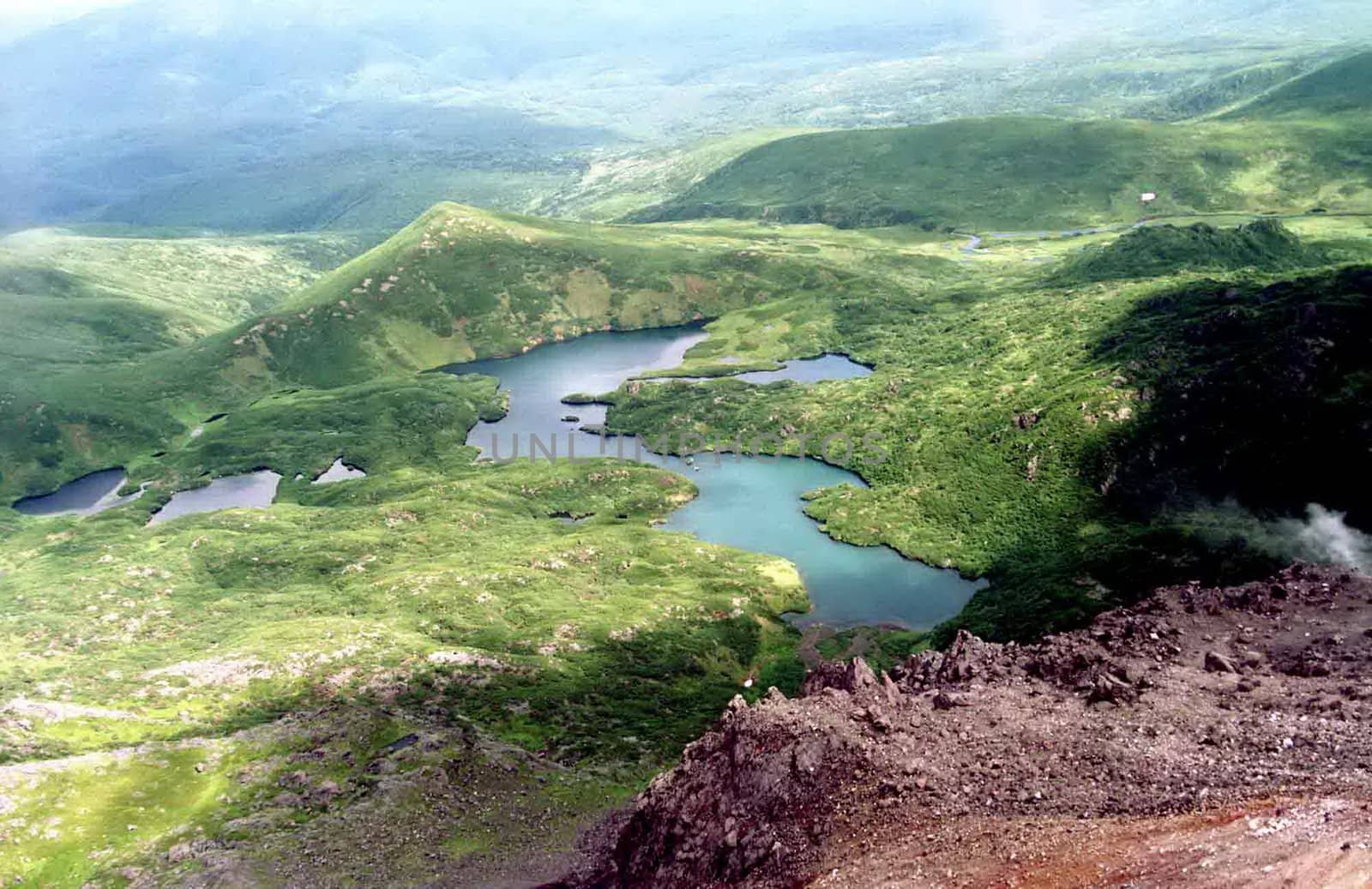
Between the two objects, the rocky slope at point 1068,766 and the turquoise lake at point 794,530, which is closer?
the rocky slope at point 1068,766

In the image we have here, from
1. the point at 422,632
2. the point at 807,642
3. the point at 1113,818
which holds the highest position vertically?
the point at 1113,818

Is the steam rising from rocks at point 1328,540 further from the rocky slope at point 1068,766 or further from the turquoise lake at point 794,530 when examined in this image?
the turquoise lake at point 794,530

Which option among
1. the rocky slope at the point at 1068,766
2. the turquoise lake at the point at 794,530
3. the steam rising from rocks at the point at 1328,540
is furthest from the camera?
the turquoise lake at the point at 794,530

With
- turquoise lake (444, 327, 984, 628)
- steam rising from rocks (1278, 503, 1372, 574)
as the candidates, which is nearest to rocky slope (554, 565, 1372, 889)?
steam rising from rocks (1278, 503, 1372, 574)

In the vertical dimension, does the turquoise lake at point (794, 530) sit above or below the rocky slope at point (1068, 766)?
below

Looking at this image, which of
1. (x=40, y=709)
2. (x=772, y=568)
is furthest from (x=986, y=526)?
(x=40, y=709)

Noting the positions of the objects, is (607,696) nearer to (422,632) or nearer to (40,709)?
(422,632)

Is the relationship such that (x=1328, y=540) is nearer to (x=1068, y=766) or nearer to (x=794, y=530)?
(x=1068, y=766)

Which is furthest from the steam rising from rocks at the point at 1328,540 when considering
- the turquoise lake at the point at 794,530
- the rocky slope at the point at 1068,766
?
the turquoise lake at the point at 794,530
